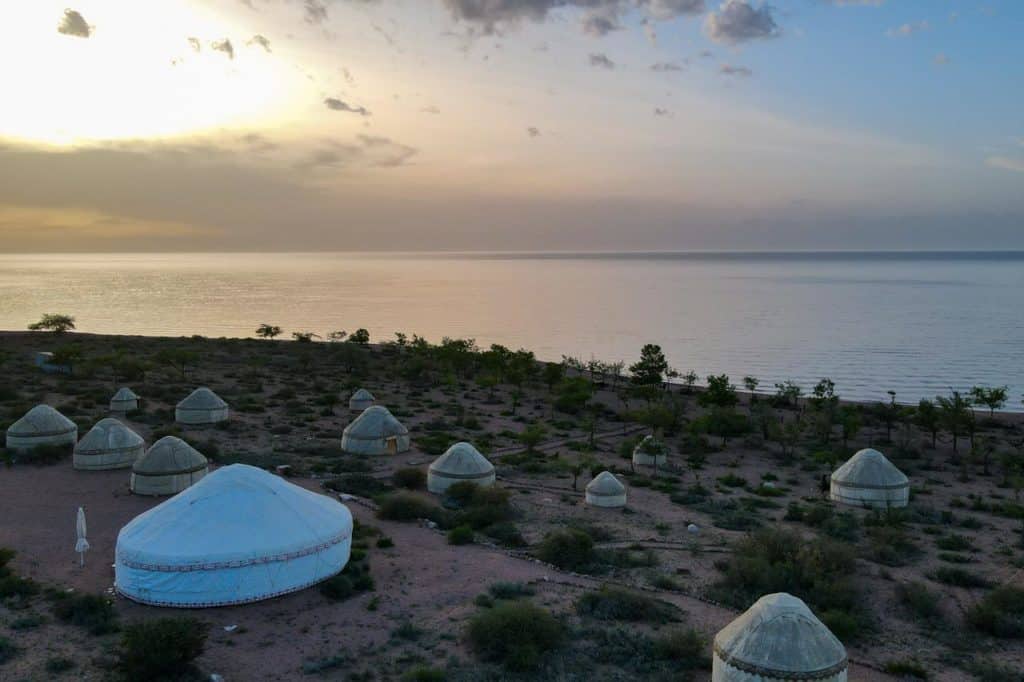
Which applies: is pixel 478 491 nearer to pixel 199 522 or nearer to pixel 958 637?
pixel 199 522

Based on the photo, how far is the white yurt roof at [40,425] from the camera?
28.9 m

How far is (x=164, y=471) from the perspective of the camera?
24.2m

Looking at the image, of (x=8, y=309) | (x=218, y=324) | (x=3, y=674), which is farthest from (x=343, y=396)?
(x=8, y=309)

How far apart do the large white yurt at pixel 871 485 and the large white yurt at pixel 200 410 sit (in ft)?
90.3

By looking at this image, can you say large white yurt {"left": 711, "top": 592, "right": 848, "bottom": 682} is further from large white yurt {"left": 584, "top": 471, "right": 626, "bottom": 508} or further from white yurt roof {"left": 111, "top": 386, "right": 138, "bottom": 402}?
white yurt roof {"left": 111, "top": 386, "right": 138, "bottom": 402}

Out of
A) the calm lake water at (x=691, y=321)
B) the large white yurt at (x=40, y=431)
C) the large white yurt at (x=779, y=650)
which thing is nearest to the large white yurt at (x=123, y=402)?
the large white yurt at (x=40, y=431)

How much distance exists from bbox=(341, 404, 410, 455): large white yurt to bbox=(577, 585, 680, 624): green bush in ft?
57.8

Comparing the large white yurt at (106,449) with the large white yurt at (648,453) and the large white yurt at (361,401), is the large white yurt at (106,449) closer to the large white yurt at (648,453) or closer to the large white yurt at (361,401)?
the large white yurt at (361,401)

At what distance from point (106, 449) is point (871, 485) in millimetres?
27309

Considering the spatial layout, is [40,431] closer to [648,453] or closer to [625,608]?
[648,453]

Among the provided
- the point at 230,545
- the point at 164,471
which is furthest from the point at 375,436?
the point at 230,545

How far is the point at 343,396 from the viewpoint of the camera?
4684 cm

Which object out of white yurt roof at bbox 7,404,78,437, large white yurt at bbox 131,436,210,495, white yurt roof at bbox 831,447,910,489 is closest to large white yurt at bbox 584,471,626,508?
white yurt roof at bbox 831,447,910,489

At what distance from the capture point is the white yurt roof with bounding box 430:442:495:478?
87.0ft
